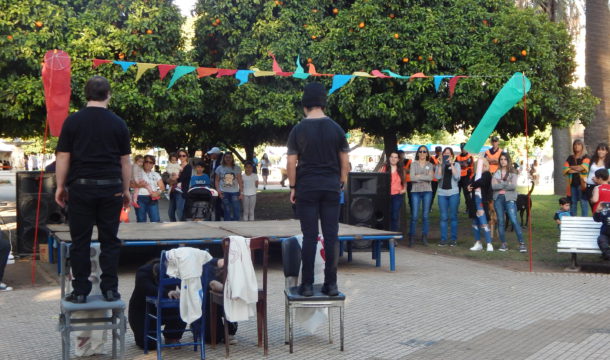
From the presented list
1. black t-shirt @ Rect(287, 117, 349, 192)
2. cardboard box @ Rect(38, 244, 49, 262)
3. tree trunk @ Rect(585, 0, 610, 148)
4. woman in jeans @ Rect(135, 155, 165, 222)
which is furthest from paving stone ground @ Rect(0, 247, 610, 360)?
tree trunk @ Rect(585, 0, 610, 148)

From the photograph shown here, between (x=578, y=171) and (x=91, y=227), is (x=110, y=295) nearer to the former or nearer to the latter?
(x=91, y=227)

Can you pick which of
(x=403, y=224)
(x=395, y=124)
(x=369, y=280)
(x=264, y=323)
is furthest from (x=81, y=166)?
(x=395, y=124)

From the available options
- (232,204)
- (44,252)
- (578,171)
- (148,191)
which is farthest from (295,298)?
(232,204)

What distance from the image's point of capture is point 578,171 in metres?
15.0

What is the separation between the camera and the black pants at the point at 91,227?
6281 mm

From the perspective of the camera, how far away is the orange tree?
16.5 metres

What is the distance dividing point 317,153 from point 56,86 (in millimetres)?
5205

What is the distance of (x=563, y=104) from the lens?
17438 mm

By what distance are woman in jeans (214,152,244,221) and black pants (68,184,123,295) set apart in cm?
1081

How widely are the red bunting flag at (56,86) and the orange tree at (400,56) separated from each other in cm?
633

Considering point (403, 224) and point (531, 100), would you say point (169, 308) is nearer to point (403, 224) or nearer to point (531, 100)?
point (403, 224)

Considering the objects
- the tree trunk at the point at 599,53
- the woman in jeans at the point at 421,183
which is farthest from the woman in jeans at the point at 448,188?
the tree trunk at the point at 599,53

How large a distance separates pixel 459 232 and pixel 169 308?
12.7 meters

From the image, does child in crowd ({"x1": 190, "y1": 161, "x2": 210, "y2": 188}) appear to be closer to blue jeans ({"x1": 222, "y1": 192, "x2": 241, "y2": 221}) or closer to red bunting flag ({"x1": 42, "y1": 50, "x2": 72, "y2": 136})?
blue jeans ({"x1": 222, "y1": 192, "x2": 241, "y2": 221})
